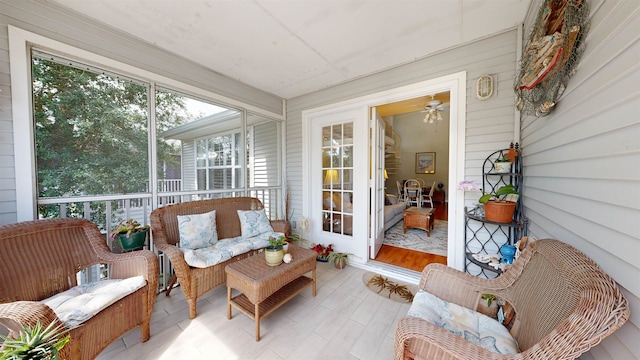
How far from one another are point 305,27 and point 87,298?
2.79 meters

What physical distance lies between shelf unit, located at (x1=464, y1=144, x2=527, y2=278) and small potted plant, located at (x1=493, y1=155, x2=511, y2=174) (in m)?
0.03

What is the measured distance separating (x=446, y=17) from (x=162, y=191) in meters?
3.50

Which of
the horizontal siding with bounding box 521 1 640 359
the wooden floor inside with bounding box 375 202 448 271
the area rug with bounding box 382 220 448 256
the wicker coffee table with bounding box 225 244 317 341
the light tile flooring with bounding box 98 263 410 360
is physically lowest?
the light tile flooring with bounding box 98 263 410 360

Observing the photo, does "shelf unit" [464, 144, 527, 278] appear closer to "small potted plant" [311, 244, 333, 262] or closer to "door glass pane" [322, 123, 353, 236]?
"door glass pane" [322, 123, 353, 236]

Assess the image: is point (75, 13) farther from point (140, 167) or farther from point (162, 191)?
point (162, 191)

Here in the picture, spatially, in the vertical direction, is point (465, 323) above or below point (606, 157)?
below

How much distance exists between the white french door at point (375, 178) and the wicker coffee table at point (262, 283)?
131 cm

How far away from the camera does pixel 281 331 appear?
71.3 inches

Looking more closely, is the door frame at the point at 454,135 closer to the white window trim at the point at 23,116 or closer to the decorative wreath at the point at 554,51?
the decorative wreath at the point at 554,51

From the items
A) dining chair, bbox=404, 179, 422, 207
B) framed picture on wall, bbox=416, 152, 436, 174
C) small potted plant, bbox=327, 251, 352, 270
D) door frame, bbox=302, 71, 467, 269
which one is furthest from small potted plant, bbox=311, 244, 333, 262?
framed picture on wall, bbox=416, 152, 436, 174

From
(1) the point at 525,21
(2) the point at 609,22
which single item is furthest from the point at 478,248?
(1) the point at 525,21

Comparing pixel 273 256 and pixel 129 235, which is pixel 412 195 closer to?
pixel 273 256

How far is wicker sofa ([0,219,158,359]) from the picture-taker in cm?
125

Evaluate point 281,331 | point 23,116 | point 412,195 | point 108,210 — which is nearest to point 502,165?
point 281,331
